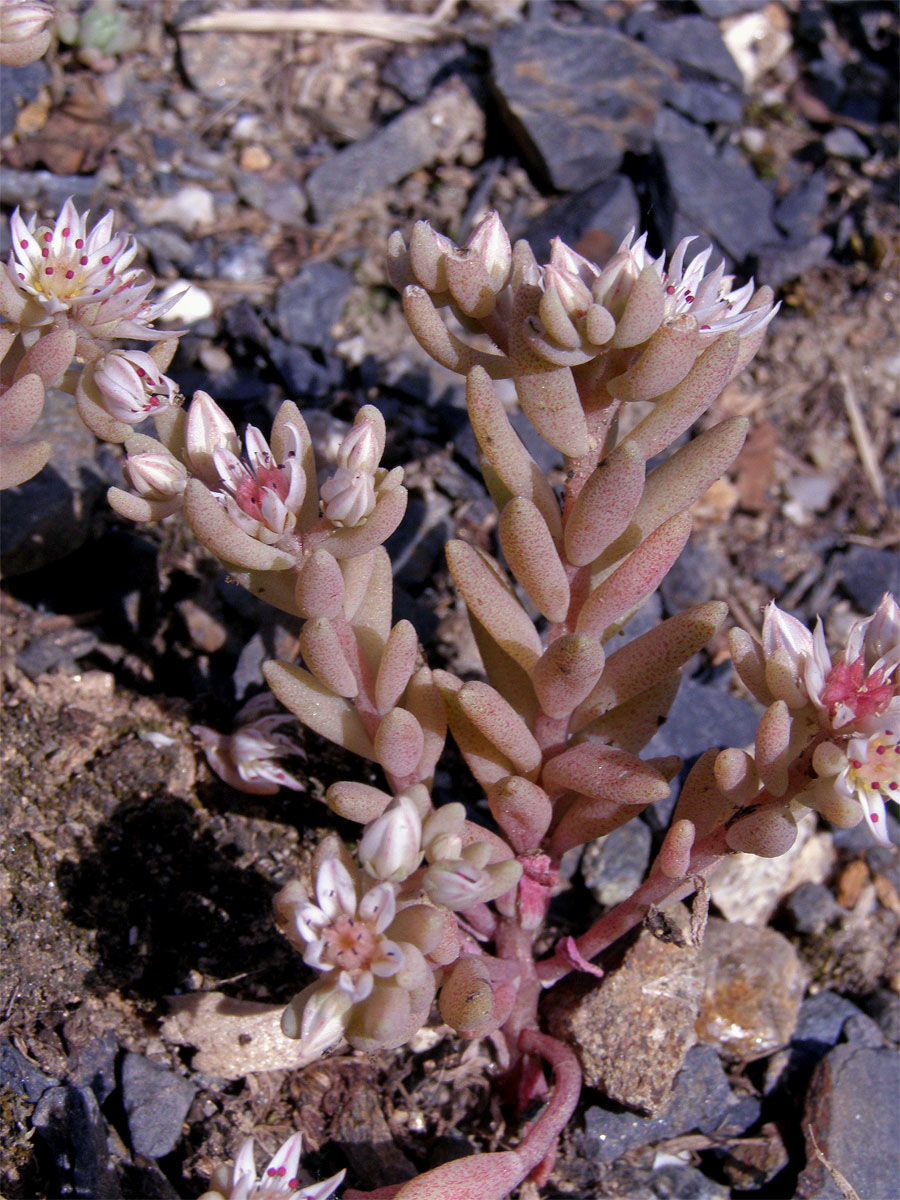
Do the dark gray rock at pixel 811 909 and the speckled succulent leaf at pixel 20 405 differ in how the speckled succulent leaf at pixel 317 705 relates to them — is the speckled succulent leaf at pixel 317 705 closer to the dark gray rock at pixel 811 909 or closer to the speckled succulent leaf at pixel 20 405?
the speckled succulent leaf at pixel 20 405

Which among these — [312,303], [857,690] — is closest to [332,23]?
[312,303]

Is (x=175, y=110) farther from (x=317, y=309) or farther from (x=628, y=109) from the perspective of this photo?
(x=628, y=109)

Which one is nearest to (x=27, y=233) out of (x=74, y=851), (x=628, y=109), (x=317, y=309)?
(x=74, y=851)

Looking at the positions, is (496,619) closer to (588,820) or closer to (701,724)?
(588,820)

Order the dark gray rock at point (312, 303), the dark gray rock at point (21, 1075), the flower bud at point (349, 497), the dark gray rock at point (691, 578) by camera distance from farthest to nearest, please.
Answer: the dark gray rock at point (312, 303)
the dark gray rock at point (691, 578)
the dark gray rock at point (21, 1075)
the flower bud at point (349, 497)

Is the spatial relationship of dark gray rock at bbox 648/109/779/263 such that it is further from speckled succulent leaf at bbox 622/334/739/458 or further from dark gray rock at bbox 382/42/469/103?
speckled succulent leaf at bbox 622/334/739/458

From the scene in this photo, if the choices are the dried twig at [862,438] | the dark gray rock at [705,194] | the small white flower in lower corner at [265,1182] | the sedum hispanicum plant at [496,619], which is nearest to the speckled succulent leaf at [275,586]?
the sedum hispanicum plant at [496,619]
